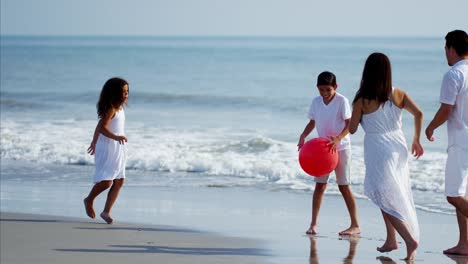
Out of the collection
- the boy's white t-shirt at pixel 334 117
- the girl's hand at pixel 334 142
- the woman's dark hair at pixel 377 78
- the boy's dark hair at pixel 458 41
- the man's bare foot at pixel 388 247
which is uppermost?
the boy's dark hair at pixel 458 41

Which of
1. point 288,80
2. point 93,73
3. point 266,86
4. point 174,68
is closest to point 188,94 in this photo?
point 266,86

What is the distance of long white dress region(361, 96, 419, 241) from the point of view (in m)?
6.83

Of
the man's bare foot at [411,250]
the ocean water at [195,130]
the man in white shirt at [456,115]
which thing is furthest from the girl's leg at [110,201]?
the man in white shirt at [456,115]

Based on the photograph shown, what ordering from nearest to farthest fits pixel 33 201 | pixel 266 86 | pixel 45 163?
pixel 33 201 → pixel 45 163 → pixel 266 86

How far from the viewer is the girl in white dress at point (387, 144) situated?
6.79 m

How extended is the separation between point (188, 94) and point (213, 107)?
4389 millimetres

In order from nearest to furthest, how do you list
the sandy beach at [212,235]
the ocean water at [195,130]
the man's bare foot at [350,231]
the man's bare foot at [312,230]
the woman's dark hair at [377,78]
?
the woman's dark hair at [377,78], the sandy beach at [212,235], the man's bare foot at [350,231], the man's bare foot at [312,230], the ocean water at [195,130]

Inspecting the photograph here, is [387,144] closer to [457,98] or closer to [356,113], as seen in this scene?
[356,113]

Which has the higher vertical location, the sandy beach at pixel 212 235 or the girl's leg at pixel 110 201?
the girl's leg at pixel 110 201

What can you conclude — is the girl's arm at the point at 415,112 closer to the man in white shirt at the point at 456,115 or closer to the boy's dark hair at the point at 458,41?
A: the man in white shirt at the point at 456,115

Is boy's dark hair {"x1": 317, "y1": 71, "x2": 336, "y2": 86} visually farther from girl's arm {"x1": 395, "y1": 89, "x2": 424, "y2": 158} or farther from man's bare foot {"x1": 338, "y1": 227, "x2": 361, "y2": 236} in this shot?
man's bare foot {"x1": 338, "y1": 227, "x2": 361, "y2": 236}

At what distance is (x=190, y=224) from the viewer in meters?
8.68

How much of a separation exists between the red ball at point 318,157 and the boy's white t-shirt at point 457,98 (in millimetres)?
1135

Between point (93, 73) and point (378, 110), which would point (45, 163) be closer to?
point (378, 110)
